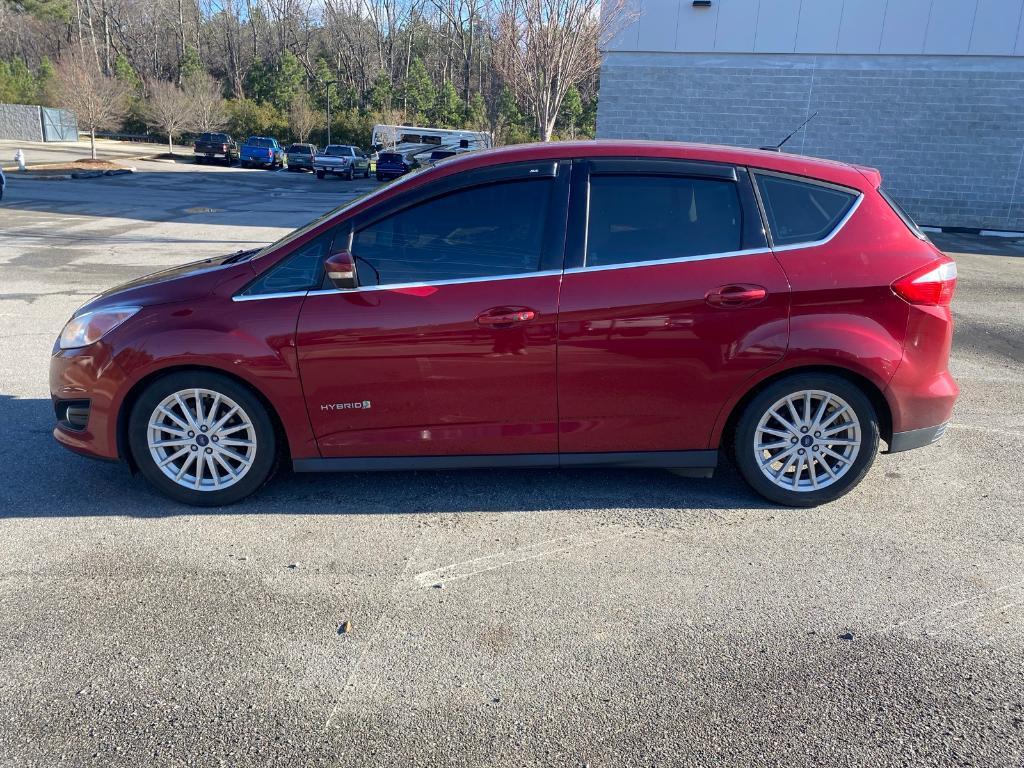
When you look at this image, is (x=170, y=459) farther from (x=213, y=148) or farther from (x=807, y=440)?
(x=213, y=148)

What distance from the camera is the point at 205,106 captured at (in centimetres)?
5428

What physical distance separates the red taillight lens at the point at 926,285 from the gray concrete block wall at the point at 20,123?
201 ft

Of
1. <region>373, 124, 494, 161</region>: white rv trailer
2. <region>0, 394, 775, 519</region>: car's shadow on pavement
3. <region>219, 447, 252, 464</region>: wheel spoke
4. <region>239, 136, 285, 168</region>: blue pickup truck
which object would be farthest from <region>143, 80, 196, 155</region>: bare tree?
<region>219, 447, 252, 464</region>: wheel spoke

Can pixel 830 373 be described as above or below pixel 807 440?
above

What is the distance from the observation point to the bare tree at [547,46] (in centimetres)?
2628

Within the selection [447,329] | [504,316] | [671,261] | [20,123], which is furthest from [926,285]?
[20,123]

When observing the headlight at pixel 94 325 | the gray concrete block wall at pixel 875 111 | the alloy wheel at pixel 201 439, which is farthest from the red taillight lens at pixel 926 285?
the gray concrete block wall at pixel 875 111

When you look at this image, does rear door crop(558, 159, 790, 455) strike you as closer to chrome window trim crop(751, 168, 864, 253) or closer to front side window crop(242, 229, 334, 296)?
chrome window trim crop(751, 168, 864, 253)

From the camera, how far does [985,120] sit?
21.9 m

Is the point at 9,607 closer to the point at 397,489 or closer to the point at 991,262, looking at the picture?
the point at 397,489

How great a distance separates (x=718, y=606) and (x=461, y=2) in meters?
70.7

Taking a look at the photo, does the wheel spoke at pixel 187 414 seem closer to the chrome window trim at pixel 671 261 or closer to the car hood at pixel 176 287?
the car hood at pixel 176 287

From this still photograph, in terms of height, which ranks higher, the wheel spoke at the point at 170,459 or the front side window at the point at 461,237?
the front side window at the point at 461,237

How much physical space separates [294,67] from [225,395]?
227ft
